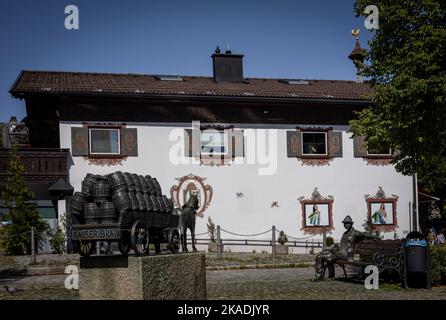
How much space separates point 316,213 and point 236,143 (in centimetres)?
451

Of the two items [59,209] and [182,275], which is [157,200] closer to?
[182,275]

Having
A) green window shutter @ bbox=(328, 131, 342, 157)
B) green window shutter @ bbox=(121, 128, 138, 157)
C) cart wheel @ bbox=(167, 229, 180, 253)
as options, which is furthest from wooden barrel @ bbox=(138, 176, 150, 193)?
green window shutter @ bbox=(328, 131, 342, 157)

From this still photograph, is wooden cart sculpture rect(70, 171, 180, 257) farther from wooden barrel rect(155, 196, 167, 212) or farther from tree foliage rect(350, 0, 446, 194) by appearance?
tree foliage rect(350, 0, 446, 194)

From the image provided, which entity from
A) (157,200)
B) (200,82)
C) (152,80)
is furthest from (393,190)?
(157,200)

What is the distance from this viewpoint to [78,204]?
8.31 metres

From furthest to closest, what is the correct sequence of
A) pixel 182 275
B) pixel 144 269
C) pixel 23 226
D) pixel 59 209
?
pixel 59 209 → pixel 23 226 → pixel 182 275 → pixel 144 269

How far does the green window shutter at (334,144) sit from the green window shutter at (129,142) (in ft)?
27.1

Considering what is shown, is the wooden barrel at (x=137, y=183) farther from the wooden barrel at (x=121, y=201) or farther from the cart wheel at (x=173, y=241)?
the cart wheel at (x=173, y=241)

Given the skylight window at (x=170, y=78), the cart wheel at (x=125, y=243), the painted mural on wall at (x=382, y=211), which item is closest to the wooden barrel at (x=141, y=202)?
the cart wheel at (x=125, y=243)

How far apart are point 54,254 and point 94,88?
6.76 m

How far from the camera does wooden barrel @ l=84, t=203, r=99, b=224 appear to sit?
27.1ft

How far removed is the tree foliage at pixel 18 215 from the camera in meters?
23.0

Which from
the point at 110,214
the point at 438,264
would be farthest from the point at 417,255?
the point at 110,214
